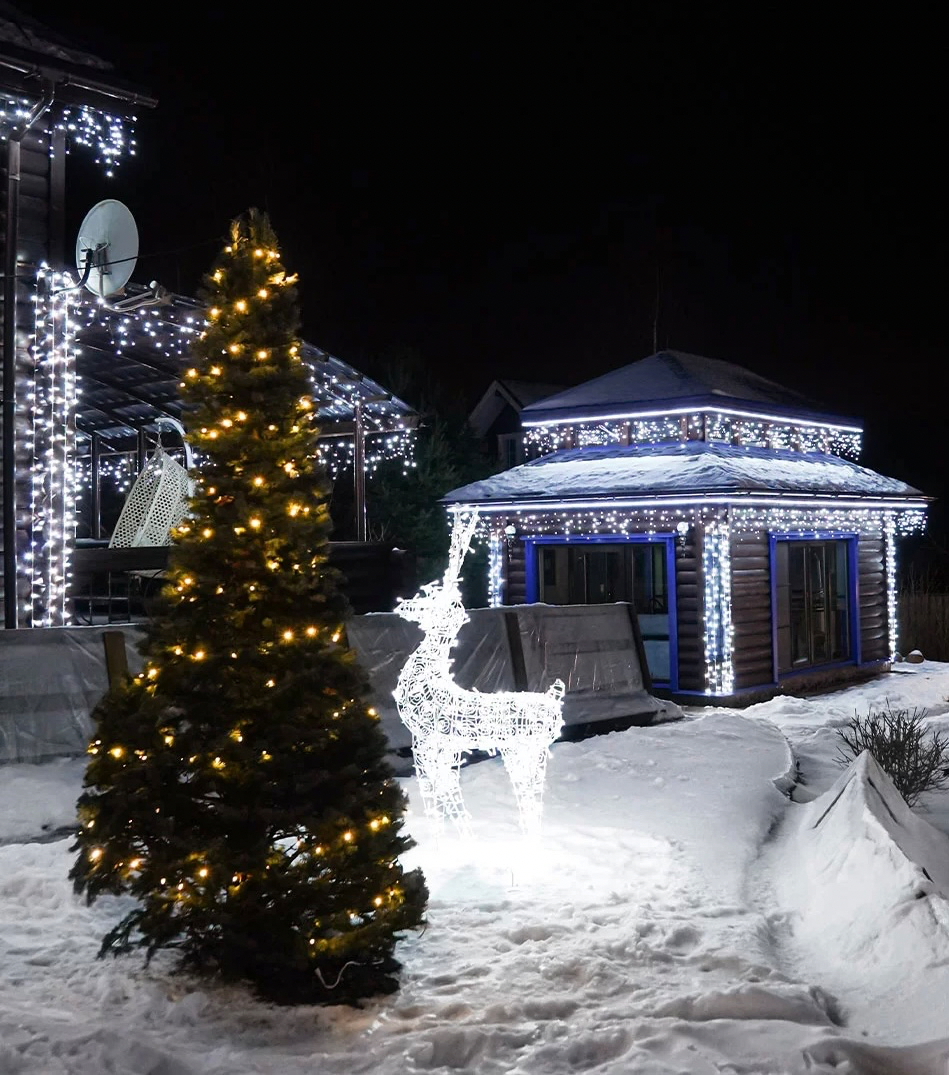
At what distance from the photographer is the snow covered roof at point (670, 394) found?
659 inches

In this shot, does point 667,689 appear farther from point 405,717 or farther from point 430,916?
point 430,916

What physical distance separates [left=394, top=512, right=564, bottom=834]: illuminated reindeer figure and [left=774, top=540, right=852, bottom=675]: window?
9555mm

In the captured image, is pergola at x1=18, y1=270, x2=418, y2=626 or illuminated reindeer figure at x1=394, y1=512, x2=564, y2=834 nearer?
illuminated reindeer figure at x1=394, y1=512, x2=564, y2=834

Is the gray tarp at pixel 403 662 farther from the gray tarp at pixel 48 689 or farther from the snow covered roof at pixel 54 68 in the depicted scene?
the snow covered roof at pixel 54 68

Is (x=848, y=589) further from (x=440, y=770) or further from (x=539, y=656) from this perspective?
(x=440, y=770)

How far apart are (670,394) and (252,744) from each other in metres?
13.1

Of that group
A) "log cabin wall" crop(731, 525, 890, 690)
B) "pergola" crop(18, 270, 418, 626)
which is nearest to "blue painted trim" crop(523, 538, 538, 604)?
"pergola" crop(18, 270, 418, 626)

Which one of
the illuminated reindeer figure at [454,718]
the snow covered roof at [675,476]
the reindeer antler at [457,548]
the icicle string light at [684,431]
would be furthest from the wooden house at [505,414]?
the illuminated reindeer figure at [454,718]

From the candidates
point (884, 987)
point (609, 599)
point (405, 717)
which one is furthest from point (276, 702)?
point (609, 599)

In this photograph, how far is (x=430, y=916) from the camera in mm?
5801

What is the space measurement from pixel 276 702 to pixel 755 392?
48.7 feet

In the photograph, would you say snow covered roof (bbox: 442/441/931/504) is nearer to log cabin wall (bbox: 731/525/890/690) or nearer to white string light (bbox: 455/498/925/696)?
white string light (bbox: 455/498/925/696)

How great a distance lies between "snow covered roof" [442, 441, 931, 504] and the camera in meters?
14.7

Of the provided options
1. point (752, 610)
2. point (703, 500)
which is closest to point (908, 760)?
point (703, 500)
